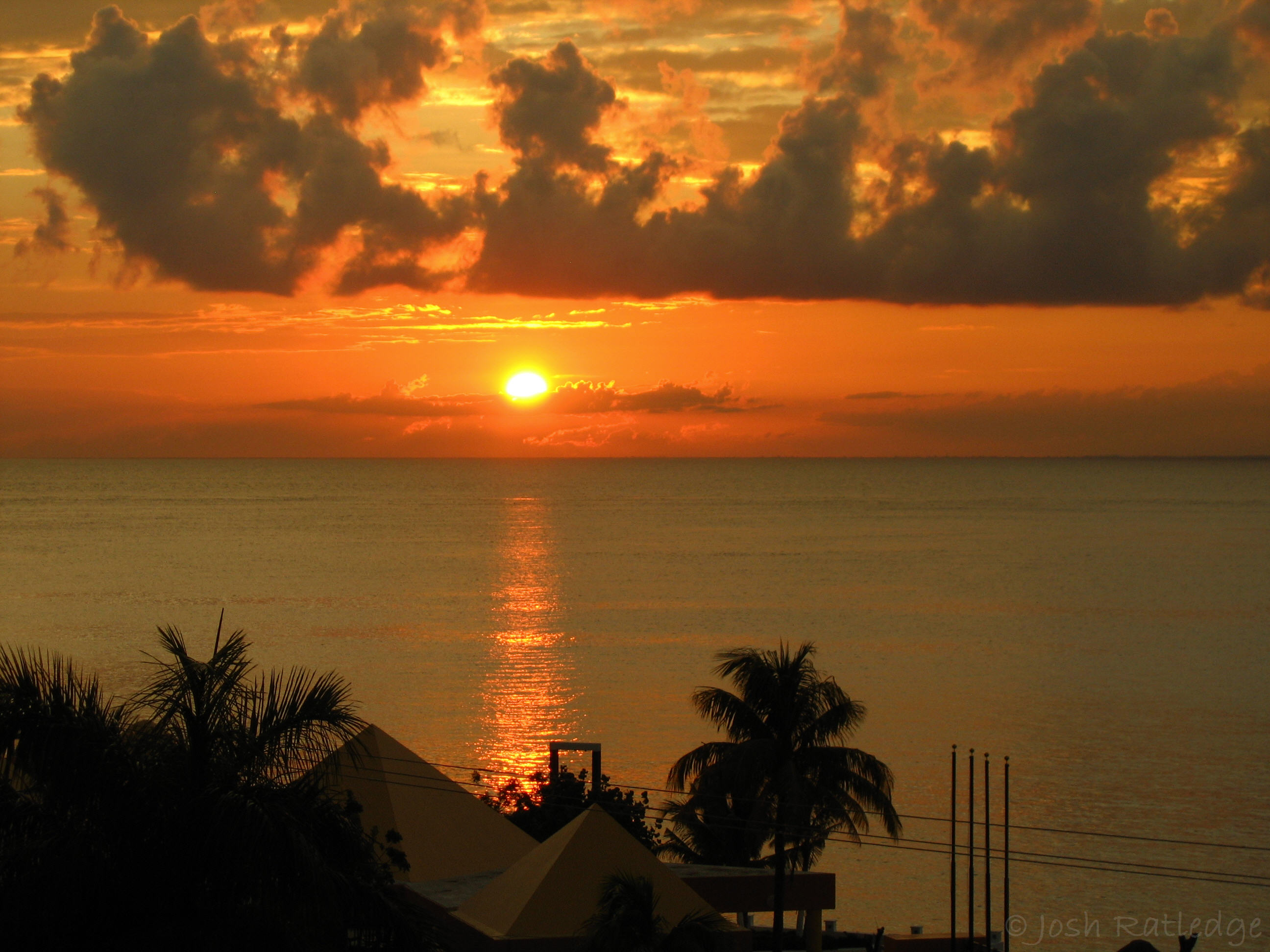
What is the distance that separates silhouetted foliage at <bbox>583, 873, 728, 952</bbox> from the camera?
56.8 feet


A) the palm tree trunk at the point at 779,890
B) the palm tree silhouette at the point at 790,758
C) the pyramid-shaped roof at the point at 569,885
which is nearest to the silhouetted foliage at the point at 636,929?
the pyramid-shaped roof at the point at 569,885

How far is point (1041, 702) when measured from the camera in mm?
68000

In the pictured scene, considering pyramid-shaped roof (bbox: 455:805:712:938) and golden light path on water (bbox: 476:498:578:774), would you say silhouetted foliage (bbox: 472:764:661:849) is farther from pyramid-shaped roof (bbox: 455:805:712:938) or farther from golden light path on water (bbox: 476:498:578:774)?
golden light path on water (bbox: 476:498:578:774)

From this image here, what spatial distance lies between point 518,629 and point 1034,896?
57.0m

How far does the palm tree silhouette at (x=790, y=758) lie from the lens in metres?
25.2

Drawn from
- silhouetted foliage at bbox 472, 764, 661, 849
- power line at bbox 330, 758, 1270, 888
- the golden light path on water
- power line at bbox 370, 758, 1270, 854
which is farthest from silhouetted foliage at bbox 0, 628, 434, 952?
the golden light path on water

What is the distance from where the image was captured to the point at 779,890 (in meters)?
23.4

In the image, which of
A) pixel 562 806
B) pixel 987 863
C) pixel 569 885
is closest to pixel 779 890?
pixel 569 885

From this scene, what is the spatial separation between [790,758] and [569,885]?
661 centimetres

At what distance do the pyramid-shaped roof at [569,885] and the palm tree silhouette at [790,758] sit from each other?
4331 millimetres

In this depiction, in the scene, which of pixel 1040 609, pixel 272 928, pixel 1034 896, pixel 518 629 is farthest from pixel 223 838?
pixel 1040 609

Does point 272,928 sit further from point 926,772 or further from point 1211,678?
point 1211,678

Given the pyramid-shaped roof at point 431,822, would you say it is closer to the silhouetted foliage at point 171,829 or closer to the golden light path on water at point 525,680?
the silhouetted foliage at point 171,829

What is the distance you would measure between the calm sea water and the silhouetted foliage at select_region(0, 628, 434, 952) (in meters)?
29.0
